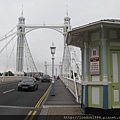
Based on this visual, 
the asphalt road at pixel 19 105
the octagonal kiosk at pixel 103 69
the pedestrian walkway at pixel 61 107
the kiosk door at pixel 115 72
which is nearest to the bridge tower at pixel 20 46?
the asphalt road at pixel 19 105

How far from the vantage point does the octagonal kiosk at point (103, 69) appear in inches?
342

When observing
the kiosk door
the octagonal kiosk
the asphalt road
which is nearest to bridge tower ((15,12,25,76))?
the asphalt road

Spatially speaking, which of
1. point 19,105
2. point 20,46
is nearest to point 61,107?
point 19,105

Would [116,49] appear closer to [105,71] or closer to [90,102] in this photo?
[105,71]

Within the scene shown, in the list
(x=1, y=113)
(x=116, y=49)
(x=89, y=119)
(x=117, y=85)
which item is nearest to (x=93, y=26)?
(x=116, y=49)

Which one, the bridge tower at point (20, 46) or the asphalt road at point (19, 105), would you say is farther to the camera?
the bridge tower at point (20, 46)

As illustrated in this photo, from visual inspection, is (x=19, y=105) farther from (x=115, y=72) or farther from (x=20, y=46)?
(x=20, y=46)

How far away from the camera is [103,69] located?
28.9 ft

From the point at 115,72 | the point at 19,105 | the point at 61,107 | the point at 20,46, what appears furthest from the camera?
the point at 20,46

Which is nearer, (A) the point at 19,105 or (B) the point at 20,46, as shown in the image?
(A) the point at 19,105

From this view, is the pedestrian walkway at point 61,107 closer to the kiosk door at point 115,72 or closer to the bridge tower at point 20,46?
the kiosk door at point 115,72

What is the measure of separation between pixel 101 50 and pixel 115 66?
2.57 ft

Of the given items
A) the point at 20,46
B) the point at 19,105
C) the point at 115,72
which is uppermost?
the point at 20,46

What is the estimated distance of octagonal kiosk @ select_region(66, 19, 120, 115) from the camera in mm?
8680
